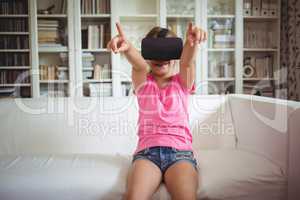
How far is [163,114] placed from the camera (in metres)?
1.23

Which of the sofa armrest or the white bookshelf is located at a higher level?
the white bookshelf

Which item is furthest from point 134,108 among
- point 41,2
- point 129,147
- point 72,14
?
point 41,2

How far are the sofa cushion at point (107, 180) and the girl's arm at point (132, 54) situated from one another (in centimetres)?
38

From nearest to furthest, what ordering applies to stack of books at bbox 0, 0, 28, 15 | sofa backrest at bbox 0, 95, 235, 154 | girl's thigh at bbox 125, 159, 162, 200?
girl's thigh at bbox 125, 159, 162, 200 < sofa backrest at bbox 0, 95, 235, 154 < stack of books at bbox 0, 0, 28, 15

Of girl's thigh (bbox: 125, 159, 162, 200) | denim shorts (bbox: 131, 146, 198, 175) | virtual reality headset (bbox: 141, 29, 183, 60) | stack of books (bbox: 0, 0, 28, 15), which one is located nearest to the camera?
girl's thigh (bbox: 125, 159, 162, 200)

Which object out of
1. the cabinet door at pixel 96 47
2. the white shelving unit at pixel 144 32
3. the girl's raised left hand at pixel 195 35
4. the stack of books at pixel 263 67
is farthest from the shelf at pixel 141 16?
the girl's raised left hand at pixel 195 35

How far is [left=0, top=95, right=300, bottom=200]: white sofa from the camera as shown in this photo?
1.12 meters

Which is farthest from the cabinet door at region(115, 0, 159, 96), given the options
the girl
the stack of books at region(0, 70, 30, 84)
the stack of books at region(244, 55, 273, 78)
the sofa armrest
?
the sofa armrest

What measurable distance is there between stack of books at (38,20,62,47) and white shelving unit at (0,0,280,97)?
1.4 inches

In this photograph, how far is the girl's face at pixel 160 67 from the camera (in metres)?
1.26

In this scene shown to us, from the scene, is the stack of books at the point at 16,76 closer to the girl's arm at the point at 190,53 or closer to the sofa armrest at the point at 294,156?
the girl's arm at the point at 190,53

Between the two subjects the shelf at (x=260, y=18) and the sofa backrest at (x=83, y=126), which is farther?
the shelf at (x=260, y=18)

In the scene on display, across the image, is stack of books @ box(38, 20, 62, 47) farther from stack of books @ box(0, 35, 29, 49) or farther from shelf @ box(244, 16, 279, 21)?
shelf @ box(244, 16, 279, 21)

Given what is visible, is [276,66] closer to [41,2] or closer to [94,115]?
[94,115]
